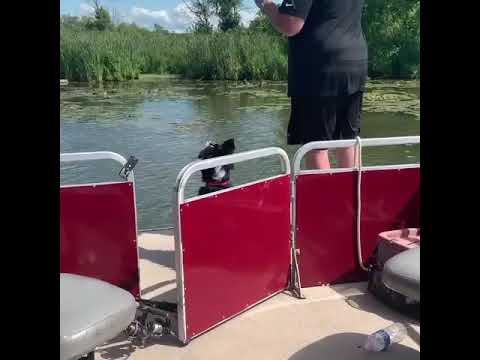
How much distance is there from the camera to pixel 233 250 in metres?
2.59

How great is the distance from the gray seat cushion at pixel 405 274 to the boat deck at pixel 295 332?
1.70ft

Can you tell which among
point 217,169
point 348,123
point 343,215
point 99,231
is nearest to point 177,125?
point 348,123

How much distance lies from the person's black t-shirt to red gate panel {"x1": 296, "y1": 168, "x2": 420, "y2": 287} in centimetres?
49

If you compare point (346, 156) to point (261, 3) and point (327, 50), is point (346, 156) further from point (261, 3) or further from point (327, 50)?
point (261, 3)

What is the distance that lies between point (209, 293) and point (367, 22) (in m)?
21.9

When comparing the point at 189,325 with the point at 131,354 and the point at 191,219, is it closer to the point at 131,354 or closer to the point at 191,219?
the point at 131,354

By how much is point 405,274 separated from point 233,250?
905mm

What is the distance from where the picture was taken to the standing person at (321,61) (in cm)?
290

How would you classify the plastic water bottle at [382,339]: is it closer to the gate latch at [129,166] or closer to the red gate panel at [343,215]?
the red gate panel at [343,215]

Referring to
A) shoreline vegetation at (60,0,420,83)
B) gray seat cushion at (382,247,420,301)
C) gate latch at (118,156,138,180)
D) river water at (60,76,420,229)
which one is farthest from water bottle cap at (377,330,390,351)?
shoreline vegetation at (60,0,420,83)
